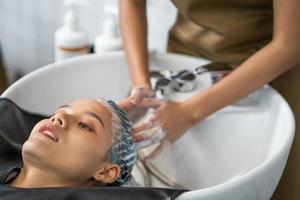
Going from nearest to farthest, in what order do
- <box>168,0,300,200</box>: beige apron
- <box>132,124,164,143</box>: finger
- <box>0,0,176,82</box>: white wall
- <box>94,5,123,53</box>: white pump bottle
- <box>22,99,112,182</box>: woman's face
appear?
1. <box>22,99,112,182</box>: woman's face
2. <box>132,124,164,143</box>: finger
3. <box>168,0,300,200</box>: beige apron
4. <box>94,5,123,53</box>: white pump bottle
5. <box>0,0,176,82</box>: white wall

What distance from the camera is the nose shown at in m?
0.89

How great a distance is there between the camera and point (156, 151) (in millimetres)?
1115

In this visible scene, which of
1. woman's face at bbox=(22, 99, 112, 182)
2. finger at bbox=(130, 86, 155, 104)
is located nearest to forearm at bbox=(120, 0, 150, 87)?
finger at bbox=(130, 86, 155, 104)

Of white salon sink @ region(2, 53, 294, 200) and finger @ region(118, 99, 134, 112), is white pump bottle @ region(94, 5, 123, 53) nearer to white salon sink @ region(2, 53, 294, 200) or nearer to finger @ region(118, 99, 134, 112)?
white salon sink @ region(2, 53, 294, 200)

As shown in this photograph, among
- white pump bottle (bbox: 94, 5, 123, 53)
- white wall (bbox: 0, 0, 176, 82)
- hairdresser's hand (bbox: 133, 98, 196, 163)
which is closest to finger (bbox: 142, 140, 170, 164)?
hairdresser's hand (bbox: 133, 98, 196, 163)

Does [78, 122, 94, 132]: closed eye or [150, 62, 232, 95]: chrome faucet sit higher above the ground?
[78, 122, 94, 132]: closed eye

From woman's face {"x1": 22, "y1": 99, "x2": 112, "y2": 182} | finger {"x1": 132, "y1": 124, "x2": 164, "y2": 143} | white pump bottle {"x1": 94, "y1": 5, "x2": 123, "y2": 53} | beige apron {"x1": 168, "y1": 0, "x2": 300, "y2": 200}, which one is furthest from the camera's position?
white pump bottle {"x1": 94, "y1": 5, "x2": 123, "y2": 53}

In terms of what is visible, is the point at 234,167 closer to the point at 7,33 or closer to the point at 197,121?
the point at 197,121

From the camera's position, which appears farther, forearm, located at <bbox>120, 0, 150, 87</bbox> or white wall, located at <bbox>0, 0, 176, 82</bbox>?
white wall, located at <bbox>0, 0, 176, 82</bbox>

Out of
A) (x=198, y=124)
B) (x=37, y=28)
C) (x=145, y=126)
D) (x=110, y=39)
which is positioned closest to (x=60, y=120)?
(x=145, y=126)

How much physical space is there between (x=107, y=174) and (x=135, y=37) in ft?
1.36

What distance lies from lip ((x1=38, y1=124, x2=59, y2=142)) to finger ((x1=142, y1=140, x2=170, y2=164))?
0.27 meters

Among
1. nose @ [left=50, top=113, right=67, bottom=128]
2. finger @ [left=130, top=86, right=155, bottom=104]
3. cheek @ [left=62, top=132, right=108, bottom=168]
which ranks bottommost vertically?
finger @ [left=130, top=86, right=155, bottom=104]

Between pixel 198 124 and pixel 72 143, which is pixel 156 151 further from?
pixel 72 143
